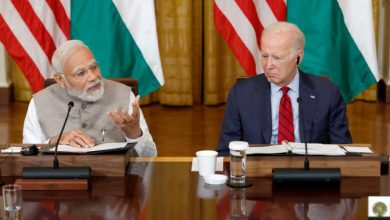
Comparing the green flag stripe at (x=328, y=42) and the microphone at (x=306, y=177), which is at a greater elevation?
the green flag stripe at (x=328, y=42)

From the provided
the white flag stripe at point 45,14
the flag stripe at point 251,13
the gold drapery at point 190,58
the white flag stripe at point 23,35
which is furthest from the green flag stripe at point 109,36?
the gold drapery at point 190,58

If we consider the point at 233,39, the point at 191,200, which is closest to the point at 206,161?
the point at 191,200

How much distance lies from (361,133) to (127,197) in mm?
4206

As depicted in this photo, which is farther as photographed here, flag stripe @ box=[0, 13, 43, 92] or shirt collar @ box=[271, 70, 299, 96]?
flag stripe @ box=[0, 13, 43, 92]

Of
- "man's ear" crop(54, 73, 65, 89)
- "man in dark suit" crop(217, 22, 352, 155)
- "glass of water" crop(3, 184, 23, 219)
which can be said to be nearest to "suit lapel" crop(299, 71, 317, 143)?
"man in dark suit" crop(217, 22, 352, 155)

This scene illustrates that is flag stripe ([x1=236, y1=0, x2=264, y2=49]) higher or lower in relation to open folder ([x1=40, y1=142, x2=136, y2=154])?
higher

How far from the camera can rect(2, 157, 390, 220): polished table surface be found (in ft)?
7.57

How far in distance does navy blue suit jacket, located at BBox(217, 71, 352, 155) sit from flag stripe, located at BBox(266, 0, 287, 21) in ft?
3.24

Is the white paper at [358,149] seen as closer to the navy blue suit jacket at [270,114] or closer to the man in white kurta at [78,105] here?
the navy blue suit jacket at [270,114]

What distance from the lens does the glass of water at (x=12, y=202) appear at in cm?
216

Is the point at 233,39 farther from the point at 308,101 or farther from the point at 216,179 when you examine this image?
the point at 216,179

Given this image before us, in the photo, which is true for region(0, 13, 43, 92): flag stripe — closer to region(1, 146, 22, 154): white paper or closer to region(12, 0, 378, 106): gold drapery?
region(1, 146, 22, 154): white paper

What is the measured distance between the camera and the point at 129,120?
3.13m

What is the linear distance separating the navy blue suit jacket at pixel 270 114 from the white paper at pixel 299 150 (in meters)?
0.52
